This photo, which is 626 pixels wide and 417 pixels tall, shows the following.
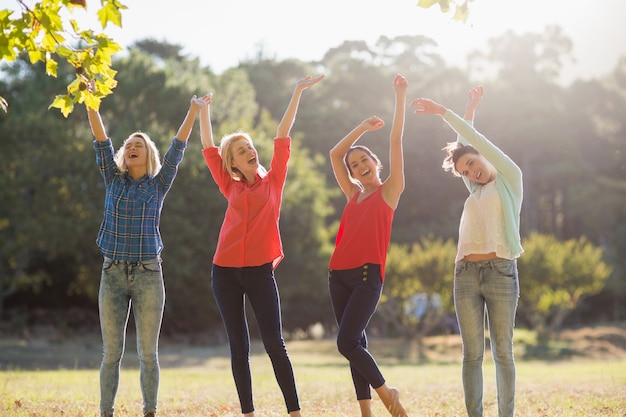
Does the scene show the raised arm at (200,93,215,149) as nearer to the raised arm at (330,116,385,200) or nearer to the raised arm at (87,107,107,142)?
the raised arm at (87,107,107,142)

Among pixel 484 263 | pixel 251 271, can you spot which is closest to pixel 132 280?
pixel 251 271

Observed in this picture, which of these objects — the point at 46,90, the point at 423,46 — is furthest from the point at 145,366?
the point at 423,46

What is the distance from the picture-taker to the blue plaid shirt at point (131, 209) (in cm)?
525

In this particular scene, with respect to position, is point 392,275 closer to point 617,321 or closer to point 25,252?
point 25,252

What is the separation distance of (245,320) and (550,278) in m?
23.1

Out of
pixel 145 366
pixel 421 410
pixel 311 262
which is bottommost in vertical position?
pixel 421 410

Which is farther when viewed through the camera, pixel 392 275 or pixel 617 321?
pixel 617 321

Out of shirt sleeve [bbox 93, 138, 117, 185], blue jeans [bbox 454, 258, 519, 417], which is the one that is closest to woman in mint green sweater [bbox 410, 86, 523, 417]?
blue jeans [bbox 454, 258, 519, 417]

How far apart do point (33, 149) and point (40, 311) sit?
22.7 feet

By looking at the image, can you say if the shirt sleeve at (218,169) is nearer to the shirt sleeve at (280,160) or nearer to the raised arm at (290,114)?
the shirt sleeve at (280,160)

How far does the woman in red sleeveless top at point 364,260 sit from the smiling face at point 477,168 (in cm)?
44

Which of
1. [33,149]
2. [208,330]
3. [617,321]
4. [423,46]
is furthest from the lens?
[423,46]

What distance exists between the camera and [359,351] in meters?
5.18

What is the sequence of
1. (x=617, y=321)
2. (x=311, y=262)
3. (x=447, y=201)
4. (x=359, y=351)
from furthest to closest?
1. (x=447, y=201)
2. (x=617, y=321)
3. (x=311, y=262)
4. (x=359, y=351)
